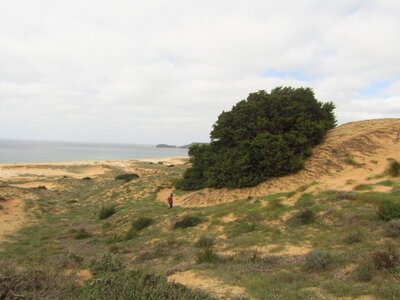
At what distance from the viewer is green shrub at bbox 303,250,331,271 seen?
6.78 m

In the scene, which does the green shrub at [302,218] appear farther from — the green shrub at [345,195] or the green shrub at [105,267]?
the green shrub at [105,267]

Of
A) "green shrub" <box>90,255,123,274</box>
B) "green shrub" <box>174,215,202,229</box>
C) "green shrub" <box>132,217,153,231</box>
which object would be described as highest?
"green shrub" <box>90,255,123,274</box>

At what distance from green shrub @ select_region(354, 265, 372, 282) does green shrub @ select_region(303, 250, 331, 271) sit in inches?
34.7

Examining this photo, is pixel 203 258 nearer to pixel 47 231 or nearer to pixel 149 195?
pixel 47 231

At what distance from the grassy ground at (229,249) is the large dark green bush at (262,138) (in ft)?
14.4

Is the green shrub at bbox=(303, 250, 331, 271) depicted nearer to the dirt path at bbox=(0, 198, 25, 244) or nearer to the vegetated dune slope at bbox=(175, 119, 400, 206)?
the vegetated dune slope at bbox=(175, 119, 400, 206)

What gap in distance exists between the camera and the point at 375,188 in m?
13.5

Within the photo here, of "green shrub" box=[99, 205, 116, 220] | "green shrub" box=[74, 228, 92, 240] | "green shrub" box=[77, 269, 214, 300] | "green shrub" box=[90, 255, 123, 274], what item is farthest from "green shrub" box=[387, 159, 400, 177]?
"green shrub" box=[99, 205, 116, 220]

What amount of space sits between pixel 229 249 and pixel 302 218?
164 inches

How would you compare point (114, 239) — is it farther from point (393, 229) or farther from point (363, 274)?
point (393, 229)

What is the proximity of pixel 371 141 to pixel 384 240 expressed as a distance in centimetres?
1481

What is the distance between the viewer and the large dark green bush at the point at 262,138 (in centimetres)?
1919

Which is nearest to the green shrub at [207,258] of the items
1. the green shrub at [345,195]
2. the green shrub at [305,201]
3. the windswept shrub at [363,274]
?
the windswept shrub at [363,274]

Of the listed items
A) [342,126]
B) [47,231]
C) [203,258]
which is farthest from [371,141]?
[47,231]
